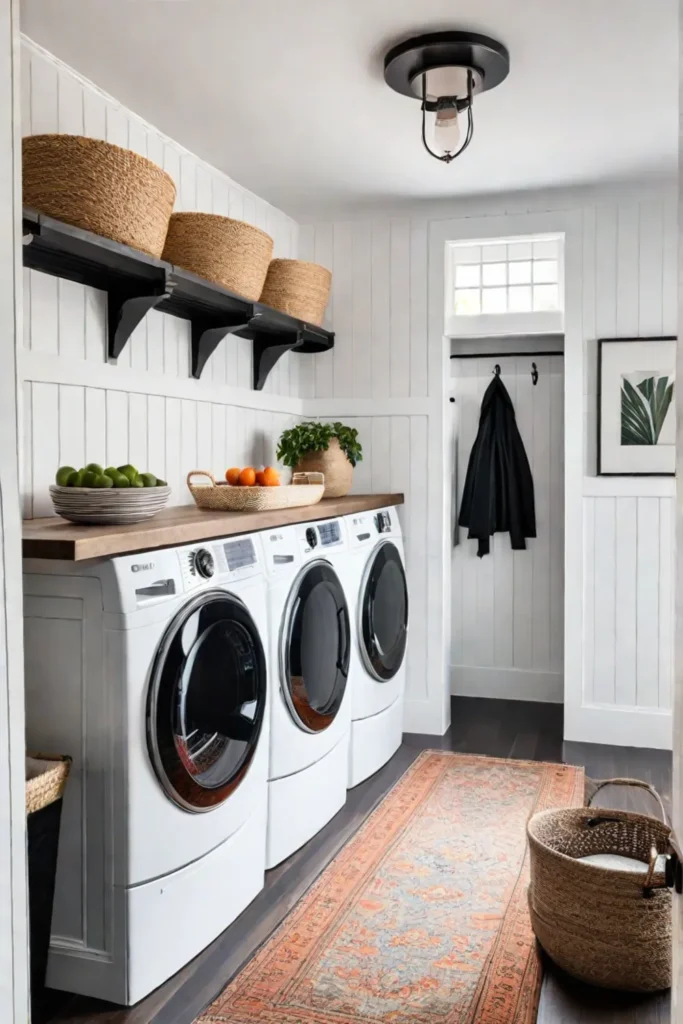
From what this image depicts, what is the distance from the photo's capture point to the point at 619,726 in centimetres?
404

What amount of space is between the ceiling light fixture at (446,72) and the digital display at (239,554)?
4.48 feet

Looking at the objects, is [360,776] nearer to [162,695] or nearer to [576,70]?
[162,695]

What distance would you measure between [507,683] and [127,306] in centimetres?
298

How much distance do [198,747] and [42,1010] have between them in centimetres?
68

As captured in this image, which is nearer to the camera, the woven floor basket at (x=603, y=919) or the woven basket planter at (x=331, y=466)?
the woven floor basket at (x=603, y=919)

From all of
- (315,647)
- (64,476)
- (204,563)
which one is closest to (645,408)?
(315,647)

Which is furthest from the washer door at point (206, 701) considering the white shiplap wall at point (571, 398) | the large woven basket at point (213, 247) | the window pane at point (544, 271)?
the window pane at point (544, 271)

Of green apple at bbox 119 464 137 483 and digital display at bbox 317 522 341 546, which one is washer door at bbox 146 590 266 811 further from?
digital display at bbox 317 522 341 546

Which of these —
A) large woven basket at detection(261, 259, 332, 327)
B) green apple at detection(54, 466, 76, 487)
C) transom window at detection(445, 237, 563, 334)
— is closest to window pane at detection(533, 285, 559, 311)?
transom window at detection(445, 237, 563, 334)

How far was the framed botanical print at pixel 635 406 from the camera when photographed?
155 inches

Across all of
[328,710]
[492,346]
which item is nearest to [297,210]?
[492,346]

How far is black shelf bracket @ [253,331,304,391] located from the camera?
385cm

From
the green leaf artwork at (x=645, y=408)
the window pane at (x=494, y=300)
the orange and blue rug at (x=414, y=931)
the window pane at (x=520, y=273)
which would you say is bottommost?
the orange and blue rug at (x=414, y=931)

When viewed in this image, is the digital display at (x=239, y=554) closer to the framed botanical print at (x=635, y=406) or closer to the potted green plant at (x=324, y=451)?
the potted green plant at (x=324, y=451)
